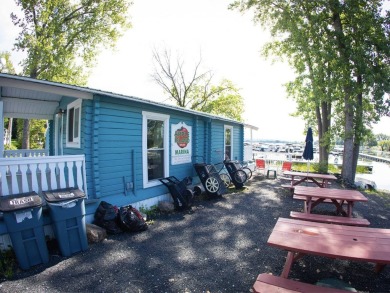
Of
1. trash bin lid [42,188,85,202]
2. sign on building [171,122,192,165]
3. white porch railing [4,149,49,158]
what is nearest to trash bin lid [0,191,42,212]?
trash bin lid [42,188,85,202]

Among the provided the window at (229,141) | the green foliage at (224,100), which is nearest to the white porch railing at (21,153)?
the window at (229,141)

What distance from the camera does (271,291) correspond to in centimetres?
216

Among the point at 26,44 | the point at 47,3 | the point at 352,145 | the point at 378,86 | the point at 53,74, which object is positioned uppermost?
the point at 47,3

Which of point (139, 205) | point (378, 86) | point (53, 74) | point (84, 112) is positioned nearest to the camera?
point (84, 112)

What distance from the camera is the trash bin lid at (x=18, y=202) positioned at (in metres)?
3.30

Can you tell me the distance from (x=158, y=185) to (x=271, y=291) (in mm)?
4956

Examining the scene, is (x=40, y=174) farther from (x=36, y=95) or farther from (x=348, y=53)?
(x=348, y=53)

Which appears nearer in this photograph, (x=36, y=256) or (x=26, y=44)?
(x=36, y=256)

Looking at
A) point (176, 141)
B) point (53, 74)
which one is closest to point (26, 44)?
point (53, 74)

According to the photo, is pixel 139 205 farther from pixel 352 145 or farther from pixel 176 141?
pixel 352 145

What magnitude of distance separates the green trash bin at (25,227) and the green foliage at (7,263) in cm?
15

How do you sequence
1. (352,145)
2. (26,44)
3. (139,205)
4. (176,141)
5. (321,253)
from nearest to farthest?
(321,253)
(139,205)
(176,141)
(352,145)
(26,44)

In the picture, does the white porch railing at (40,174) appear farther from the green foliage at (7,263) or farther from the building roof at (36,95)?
the building roof at (36,95)

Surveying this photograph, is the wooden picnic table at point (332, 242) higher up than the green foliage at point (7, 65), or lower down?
lower down
